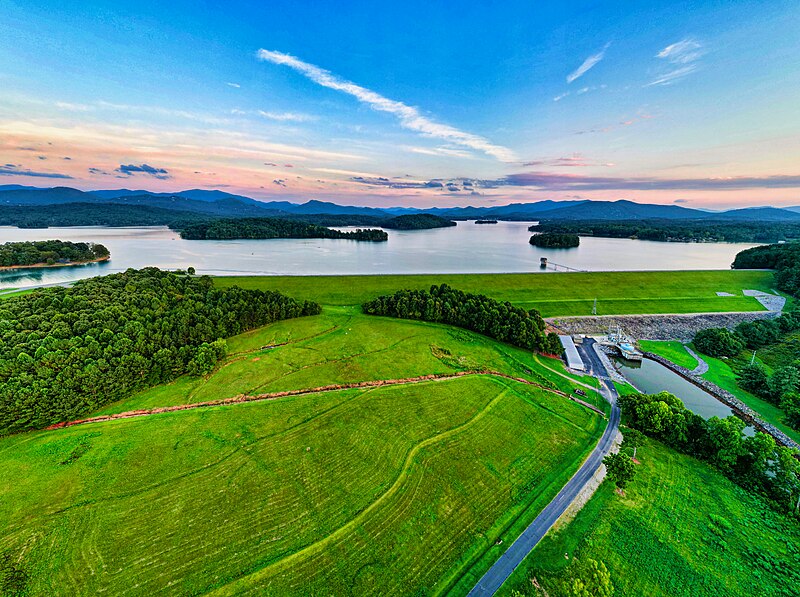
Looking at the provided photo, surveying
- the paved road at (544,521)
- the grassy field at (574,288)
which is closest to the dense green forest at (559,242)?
the grassy field at (574,288)

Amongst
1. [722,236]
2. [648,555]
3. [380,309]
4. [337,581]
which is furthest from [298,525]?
[722,236]

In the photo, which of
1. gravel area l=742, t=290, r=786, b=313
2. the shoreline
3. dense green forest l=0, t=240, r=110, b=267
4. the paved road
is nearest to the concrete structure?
the paved road

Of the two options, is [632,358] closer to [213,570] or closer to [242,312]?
[213,570]

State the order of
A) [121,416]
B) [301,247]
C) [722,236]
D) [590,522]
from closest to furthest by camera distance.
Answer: [590,522], [121,416], [301,247], [722,236]

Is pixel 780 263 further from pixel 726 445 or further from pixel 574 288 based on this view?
pixel 726 445

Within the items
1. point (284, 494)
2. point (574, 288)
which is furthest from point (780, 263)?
point (284, 494)

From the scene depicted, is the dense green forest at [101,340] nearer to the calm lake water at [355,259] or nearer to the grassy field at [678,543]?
the grassy field at [678,543]
